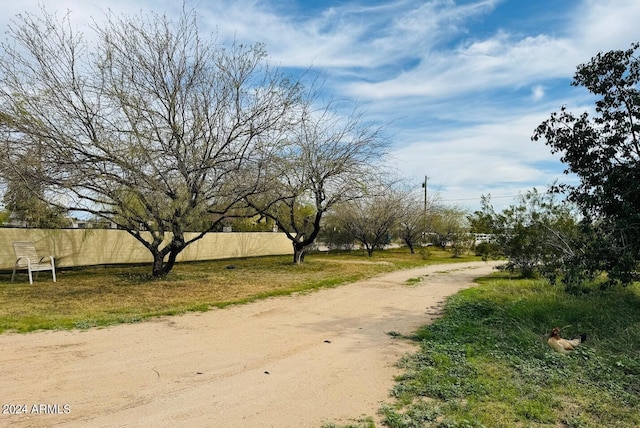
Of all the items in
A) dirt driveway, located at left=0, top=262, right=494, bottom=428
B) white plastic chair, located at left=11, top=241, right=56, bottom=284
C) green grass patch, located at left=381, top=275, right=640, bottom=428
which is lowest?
green grass patch, located at left=381, top=275, right=640, bottom=428

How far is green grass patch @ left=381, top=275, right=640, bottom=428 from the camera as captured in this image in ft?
11.5

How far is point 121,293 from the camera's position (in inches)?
383

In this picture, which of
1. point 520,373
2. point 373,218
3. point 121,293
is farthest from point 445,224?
point 520,373

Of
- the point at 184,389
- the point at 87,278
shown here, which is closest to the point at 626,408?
the point at 184,389

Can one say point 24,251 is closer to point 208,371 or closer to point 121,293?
point 121,293

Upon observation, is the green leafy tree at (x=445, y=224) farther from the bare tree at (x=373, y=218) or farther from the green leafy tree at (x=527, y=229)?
the green leafy tree at (x=527, y=229)

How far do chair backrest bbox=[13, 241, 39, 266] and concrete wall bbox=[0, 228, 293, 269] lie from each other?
0.91m

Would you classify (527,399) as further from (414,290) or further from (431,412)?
(414,290)

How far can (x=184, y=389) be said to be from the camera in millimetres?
4047

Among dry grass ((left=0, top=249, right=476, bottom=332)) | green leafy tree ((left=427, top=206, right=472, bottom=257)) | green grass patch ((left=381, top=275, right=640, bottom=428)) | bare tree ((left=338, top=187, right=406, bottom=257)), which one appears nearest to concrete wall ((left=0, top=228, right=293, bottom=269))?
dry grass ((left=0, top=249, right=476, bottom=332))

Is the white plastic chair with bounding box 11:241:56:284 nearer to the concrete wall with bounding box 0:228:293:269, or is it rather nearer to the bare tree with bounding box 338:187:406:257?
the concrete wall with bounding box 0:228:293:269

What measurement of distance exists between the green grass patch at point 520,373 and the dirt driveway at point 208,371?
1.35 ft

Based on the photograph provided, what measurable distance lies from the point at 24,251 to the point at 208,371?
10.5m

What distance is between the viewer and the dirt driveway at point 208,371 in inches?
138
